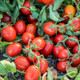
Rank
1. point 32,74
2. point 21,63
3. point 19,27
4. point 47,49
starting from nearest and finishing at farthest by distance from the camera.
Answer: point 32,74, point 21,63, point 47,49, point 19,27

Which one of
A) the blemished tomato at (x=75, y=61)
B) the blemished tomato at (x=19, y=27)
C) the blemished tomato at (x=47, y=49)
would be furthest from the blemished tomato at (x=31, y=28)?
the blemished tomato at (x=75, y=61)

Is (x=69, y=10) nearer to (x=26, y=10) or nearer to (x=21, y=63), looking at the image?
(x=26, y=10)

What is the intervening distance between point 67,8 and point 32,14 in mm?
293

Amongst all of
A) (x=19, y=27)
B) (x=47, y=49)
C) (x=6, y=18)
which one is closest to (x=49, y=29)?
(x=47, y=49)

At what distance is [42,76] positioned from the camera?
113 cm

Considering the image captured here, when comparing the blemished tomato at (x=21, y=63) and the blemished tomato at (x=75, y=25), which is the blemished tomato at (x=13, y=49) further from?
the blemished tomato at (x=75, y=25)

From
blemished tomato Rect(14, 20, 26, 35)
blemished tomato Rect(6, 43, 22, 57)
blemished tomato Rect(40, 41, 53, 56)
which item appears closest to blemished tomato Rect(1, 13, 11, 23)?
blemished tomato Rect(14, 20, 26, 35)

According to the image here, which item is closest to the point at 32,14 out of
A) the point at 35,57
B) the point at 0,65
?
the point at 35,57

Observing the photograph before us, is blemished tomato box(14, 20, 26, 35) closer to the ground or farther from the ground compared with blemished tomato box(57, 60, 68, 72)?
farther from the ground

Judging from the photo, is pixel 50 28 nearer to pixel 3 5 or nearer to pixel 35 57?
pixel 35 57

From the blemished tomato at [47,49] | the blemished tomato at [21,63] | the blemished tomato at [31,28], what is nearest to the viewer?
the blemished tomato at [21,63]

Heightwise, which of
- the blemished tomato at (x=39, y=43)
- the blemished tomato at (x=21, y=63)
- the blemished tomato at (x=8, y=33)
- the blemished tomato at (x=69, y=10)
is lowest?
the blemished tomato at (x=21, y=63)

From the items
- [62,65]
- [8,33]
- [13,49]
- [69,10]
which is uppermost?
[69,10]

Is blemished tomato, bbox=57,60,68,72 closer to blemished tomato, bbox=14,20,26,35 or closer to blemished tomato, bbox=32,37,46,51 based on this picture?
blemished tomato, bbox=32,37,46,51
